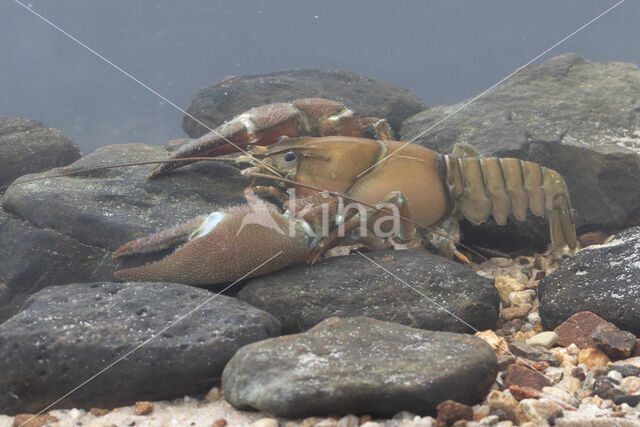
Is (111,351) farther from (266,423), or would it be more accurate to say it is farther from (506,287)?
(506,287)

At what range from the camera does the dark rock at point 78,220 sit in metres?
3.31

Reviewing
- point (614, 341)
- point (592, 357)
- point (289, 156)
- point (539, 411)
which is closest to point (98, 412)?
point (539, 411)

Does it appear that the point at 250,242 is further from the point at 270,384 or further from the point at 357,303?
the point at 270,384

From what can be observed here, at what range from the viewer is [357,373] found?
2098mm

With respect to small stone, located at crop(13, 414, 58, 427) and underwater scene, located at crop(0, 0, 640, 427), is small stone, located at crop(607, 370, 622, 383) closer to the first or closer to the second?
underwater scene, located at crop(0, 0, 640, 427)

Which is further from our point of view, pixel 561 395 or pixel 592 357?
pixel 592 357

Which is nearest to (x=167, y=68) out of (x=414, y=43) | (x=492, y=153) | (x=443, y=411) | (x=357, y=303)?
(x=414, y=43)

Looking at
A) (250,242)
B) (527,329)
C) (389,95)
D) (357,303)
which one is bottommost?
(527,329)

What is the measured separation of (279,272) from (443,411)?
1636mm

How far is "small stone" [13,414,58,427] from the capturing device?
7.36 feet

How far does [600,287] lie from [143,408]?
259cm

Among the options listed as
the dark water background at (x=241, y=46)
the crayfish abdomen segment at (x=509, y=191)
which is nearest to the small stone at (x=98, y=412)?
the crayfish abdomen segment at (x=509, y=191)

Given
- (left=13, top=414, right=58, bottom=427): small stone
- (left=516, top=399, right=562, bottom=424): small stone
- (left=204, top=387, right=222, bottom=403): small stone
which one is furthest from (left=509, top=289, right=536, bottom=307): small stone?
(left=13, top=414, right=58, bottom=427): small stone

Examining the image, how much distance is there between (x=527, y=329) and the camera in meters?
3.27
